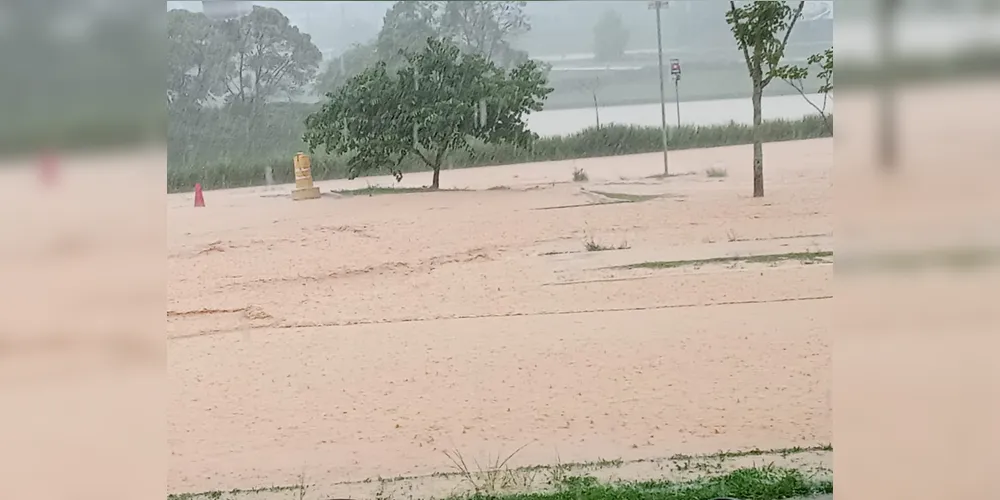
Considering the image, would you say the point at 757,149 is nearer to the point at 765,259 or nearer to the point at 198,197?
the point at 765,259

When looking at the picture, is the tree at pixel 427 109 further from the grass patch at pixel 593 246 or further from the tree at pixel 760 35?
the tree at pixel 760 35

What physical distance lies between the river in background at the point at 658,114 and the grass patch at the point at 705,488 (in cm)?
86

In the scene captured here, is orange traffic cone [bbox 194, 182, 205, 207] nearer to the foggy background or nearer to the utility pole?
the foggy background

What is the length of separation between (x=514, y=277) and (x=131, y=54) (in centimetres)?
100

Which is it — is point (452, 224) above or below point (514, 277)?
above

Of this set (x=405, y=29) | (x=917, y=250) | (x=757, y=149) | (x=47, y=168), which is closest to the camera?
(x=47, y=168)

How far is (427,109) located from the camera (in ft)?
7.30

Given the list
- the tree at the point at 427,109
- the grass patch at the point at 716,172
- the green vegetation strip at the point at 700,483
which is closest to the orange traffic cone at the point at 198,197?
the tree at the point at 427,109

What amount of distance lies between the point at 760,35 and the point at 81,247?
5.32 ft

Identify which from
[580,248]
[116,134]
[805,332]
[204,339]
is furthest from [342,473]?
[805,332]

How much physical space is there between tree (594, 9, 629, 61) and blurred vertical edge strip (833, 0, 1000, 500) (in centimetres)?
49

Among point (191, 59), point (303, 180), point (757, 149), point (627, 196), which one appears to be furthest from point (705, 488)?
point (191, 59)

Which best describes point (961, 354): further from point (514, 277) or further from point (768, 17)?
point (514, 277)

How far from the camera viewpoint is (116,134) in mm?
1904
